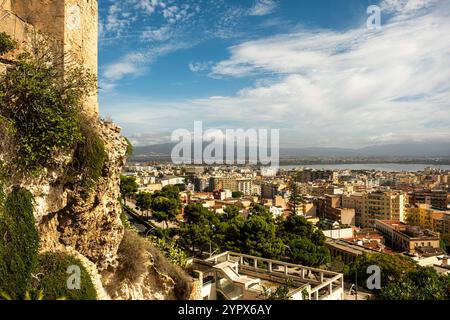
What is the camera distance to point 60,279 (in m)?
5.05

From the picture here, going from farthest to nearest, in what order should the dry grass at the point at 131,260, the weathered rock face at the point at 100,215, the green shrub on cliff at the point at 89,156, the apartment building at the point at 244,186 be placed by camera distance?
the apartment building at the point at 244,186 → the dry grass at the point at 131,260 → the weathered rock face at the point at 100,215 → the green shrub on cliff at the point at 89,156

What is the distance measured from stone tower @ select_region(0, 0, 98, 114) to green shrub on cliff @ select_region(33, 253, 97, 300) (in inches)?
114

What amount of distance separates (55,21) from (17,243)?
13.8 feet

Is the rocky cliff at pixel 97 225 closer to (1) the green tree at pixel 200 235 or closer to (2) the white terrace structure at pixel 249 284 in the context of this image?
(2) the white terrace structure at pixel 249 284

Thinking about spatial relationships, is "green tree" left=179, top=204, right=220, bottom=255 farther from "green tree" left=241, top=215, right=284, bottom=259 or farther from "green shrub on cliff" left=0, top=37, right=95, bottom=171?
"green shrub on cliff" left=0, top=37, right=95, bottom=171

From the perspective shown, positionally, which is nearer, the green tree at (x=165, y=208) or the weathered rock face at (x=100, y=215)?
the weathered rock face at (x=100, y=215)

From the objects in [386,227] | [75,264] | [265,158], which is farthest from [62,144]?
[265,158]

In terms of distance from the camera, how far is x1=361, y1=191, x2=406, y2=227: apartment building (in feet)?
152

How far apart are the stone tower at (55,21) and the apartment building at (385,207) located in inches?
1834

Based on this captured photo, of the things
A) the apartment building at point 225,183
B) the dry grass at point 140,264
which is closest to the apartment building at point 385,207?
the apartment building at point 225,183

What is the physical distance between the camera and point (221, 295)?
429 inches

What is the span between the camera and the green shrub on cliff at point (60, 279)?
493cm

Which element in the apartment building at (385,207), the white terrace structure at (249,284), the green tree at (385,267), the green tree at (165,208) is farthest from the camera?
the apartment building at (385,207)
